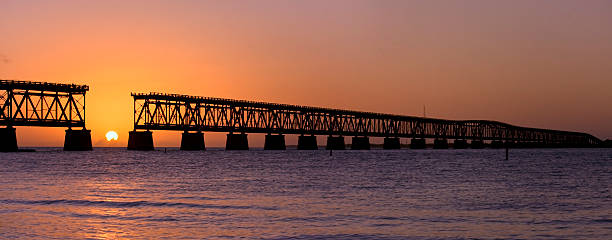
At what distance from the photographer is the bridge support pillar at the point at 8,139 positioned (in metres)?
121

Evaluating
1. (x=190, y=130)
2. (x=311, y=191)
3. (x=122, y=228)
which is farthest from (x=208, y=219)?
(x=190, y=130)

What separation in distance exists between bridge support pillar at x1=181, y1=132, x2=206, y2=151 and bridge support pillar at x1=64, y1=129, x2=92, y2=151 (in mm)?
27062

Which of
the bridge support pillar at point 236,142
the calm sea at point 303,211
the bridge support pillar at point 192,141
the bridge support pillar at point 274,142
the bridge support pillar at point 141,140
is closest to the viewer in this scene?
the calm sea at point 303,211

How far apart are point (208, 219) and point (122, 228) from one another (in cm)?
385

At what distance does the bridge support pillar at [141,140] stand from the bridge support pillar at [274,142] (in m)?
39.1

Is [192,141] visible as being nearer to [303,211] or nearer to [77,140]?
[77,140]

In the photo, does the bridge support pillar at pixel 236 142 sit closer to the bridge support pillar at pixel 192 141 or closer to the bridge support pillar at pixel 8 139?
the bridge support pillar at pixel 192 141

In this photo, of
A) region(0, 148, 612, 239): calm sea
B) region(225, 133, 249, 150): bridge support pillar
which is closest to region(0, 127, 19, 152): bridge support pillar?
region(225, 133, 249, 150): bridge support pillar

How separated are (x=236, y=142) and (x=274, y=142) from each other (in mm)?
16379

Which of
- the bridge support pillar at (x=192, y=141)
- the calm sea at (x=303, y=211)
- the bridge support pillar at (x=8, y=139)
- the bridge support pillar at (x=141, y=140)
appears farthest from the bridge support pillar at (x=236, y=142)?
the calm sea at (x=303, y=211)

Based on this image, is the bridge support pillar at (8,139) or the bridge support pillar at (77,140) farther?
the bridge support pillar at (77,140)

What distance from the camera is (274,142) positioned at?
185 metres

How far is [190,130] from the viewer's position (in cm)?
15762

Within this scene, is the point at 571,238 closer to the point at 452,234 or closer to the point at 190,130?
the point at 452,234
